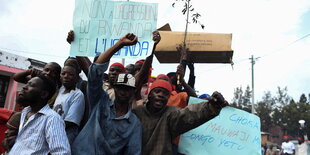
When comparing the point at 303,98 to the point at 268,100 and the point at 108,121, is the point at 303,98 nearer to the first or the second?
the point at 268,100

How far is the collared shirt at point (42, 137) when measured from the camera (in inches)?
74.4

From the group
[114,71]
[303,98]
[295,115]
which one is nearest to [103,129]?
[114,71]

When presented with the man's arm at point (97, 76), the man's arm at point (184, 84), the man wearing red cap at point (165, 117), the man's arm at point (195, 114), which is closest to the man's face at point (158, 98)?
the man wearing red cap at point (165, 117)

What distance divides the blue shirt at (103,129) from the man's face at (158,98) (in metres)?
0.37

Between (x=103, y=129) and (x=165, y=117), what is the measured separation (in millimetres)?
672

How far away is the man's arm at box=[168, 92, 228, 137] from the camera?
245 cm

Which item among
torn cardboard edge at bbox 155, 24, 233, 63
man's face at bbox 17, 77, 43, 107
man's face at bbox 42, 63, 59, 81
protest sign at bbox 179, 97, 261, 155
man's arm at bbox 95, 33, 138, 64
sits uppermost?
torn cardboard edge at bbox 155, 24, 233, 63

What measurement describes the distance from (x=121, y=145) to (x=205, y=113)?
83 cm

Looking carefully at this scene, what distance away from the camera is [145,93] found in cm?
378

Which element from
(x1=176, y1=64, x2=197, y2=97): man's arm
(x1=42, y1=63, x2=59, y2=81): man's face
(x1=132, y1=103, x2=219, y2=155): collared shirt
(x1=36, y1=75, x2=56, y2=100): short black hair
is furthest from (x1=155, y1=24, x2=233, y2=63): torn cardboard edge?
(x1=36, y1=75, x2=56, y2=100): short black hair

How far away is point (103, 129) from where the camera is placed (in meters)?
2.26

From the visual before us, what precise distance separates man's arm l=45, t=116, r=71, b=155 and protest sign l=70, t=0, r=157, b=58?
64.9 inches

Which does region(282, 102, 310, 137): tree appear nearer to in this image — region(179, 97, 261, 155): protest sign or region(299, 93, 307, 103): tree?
region(299, 93, 307, 103): tree

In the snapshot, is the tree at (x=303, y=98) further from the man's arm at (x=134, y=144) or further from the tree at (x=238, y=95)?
the man's arm at (x=134, y=144)
